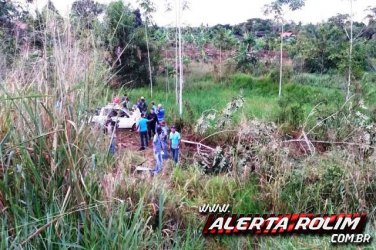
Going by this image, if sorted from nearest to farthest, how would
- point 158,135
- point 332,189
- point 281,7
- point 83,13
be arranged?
point 83,13, point 332,189, point 158,135, point 281,7

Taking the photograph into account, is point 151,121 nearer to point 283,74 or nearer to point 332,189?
point 332,189

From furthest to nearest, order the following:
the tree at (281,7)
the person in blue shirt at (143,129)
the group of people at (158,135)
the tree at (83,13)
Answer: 1. the tree at (281,7)
2. the person in blue shirt at (143,129)
3. the group of people at (158,135)
4. the tree at (83,13)

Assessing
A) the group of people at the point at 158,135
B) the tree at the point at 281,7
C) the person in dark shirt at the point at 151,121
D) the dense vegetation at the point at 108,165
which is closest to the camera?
the dense vegetation at the point at 108,165

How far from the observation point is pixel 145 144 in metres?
8.05

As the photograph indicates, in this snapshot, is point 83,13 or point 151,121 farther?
point 151,121

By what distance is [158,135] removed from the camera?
6.00 meters

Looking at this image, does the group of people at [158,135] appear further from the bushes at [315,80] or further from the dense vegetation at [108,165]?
the bushes at [315,80]

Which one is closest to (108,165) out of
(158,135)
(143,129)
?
(158,135)

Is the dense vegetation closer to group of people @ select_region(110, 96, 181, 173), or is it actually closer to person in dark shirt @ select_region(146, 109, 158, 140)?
group of people @ select_region(110, 96, 181, 173)

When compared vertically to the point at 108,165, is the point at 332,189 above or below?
below

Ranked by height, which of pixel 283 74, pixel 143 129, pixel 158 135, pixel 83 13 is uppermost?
pixel 83 13

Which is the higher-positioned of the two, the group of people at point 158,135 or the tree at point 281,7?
the tree at point 281,7

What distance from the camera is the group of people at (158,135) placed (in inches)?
230

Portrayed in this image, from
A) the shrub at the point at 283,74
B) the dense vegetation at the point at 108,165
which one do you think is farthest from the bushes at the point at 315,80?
the dense vegetation at the point at 108,165
